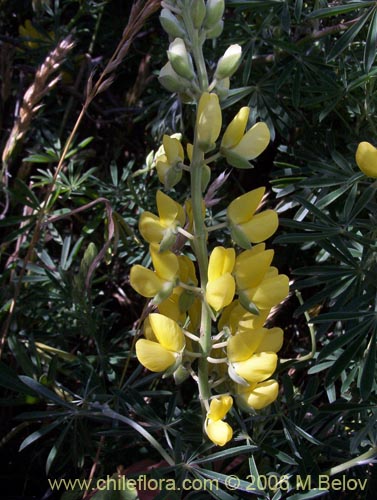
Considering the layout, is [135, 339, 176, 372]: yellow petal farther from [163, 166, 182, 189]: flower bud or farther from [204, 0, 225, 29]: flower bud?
[204, 0, 225, 29]: flower bud

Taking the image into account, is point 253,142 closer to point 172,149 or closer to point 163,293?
point 172,149

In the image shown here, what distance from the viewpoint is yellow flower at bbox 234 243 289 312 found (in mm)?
964

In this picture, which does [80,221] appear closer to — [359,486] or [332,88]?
[332,88]

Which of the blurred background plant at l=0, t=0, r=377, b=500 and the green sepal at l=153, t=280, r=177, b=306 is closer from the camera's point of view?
the green sepal at l=153, t=280, r=177, b=306

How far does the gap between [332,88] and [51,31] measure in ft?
3.79

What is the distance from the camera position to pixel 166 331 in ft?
3.14

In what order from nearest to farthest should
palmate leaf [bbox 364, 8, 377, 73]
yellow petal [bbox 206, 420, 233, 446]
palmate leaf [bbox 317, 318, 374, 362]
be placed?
yellow petal [bbox 206, 420, 233, 446] < palmate leaf [bbox 317, 318, 374, 362] < palmate leaf [bbox 364, 8, 377, 73]

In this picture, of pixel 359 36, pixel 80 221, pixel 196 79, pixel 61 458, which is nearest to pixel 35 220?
pixel 80 221

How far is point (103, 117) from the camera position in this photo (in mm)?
2084

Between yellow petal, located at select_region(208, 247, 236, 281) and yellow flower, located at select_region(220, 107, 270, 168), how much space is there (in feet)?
0.43

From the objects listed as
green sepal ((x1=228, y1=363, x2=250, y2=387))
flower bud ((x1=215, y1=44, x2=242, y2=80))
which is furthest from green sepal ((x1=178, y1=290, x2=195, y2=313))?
flower bud ((x1=215, y1=44, x2=242, y2=80))

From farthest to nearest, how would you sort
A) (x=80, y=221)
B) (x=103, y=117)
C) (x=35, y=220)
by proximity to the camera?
(x=103, y=117), (x=80, y=221), (x=35, y=220)

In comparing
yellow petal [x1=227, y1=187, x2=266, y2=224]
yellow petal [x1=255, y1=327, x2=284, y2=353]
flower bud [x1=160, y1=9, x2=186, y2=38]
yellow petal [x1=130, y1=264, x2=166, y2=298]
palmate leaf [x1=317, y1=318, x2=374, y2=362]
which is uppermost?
flower bud [x1=160, y1=9, x2=186, y2=38]

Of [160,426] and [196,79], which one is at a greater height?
[196,79]
